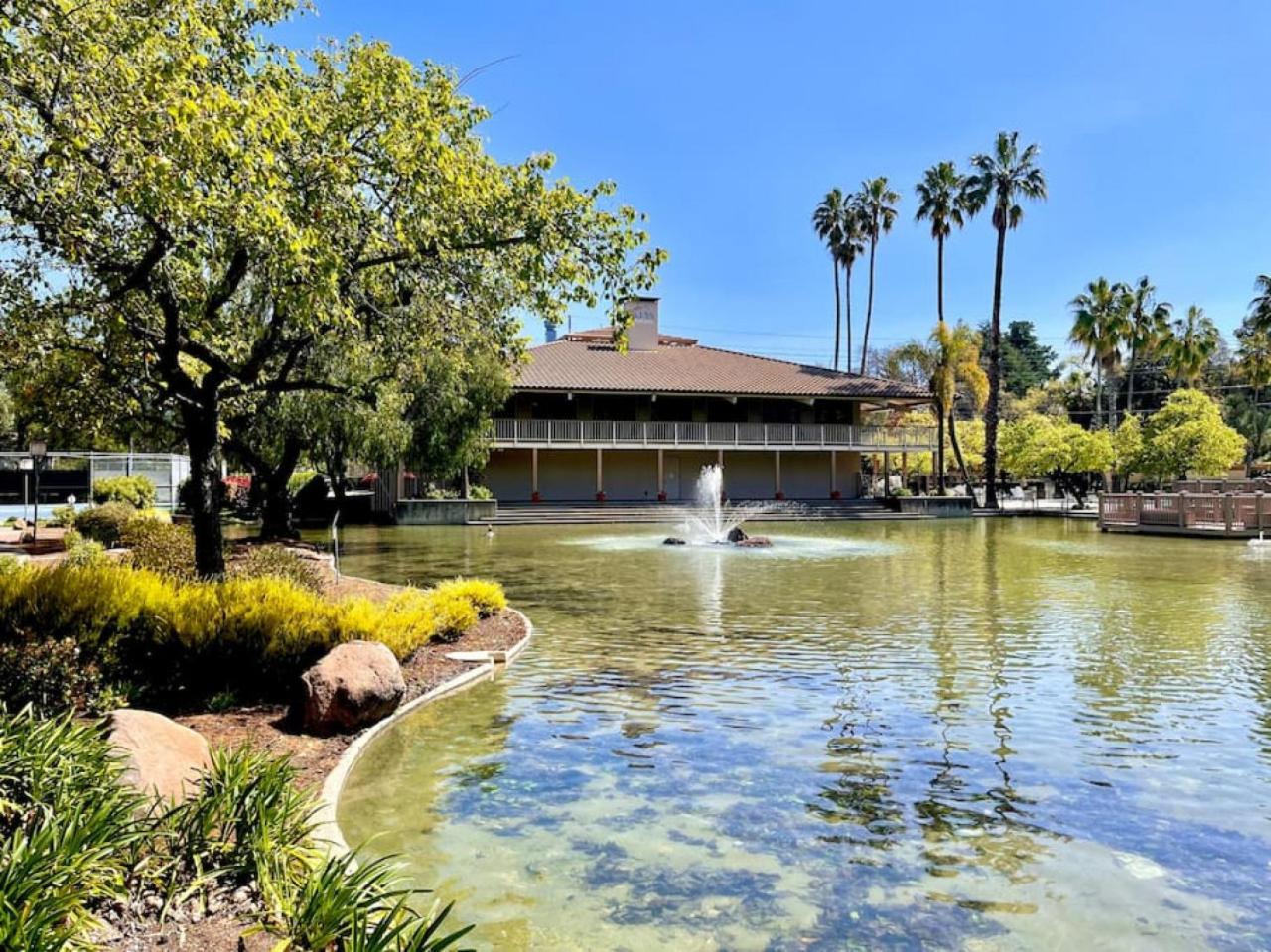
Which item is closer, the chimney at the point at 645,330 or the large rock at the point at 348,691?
the large rock at the point at 348,691

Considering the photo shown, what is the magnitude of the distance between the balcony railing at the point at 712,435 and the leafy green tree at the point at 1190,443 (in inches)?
370

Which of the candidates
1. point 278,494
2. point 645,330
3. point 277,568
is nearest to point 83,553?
point 277,568

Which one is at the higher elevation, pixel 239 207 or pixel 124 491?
pixel 239 207

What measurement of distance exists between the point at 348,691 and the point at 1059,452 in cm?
4141

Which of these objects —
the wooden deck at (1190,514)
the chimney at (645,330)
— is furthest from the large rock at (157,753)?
the chimney at (645,330)

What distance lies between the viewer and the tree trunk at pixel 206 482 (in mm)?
10422

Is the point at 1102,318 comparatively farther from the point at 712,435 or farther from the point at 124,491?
the point at 124,491

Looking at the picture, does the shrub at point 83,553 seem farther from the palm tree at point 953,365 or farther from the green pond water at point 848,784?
the palm tree at point 953,365

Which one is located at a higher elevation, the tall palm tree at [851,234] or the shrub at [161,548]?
the tall palm tree at [851,234]

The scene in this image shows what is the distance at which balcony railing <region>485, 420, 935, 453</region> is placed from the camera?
128 ft

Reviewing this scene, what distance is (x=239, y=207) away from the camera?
667 centimetres

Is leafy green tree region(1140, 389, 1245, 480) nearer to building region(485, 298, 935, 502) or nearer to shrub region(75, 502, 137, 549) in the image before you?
building region(485, 298, 935, 502)

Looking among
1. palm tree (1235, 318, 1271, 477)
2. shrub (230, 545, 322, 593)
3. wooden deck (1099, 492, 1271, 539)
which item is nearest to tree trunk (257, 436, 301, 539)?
shrub (230, 545, 322, 593)

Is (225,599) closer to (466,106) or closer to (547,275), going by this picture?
(547,275)
